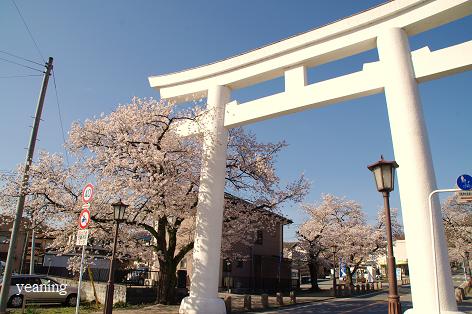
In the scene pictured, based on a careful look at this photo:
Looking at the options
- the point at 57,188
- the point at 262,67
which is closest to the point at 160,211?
the point at 57,188

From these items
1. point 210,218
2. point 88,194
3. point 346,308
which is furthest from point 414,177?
point 346,308

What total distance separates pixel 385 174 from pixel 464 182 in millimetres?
1689

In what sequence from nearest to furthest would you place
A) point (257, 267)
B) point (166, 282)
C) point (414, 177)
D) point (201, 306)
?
point (414, 177), point (201, 306), point (166, 282), point (257, 267)

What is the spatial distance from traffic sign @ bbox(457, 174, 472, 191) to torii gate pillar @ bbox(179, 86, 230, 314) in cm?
759

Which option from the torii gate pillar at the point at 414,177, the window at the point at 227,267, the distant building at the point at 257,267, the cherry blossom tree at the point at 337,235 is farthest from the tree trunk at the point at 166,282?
the cherry blossom tree at the point at 337,235

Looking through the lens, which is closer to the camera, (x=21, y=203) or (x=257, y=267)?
(x=21, y=203)

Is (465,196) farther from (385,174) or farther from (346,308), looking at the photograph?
(346,308)

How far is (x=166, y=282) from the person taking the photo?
15594 mm

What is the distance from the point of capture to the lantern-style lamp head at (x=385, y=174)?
707cm

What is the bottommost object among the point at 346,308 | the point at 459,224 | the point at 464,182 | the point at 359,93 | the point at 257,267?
the point at 346,308

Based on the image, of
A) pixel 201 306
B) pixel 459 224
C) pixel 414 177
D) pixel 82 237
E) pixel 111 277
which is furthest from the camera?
pixel 459 224

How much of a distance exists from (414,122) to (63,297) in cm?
1678

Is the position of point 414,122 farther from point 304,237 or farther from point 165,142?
point 304,237

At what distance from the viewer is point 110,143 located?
13.7 metres
